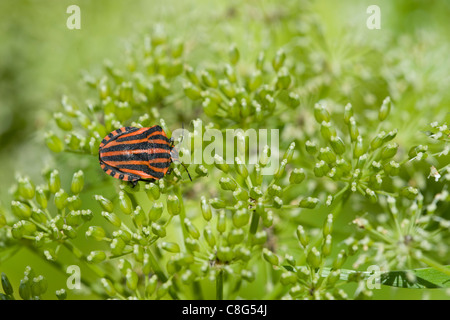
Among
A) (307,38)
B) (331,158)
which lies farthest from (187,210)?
(307,38)

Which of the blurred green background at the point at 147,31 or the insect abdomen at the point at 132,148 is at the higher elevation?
the blurred green background at the point at 147,31

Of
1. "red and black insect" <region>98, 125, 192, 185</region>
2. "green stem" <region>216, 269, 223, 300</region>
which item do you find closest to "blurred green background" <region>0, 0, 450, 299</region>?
"red and black insect" <region>98, 125, 192, 185</region>

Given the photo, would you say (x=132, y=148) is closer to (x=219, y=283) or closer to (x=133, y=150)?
(x=133, y=150)

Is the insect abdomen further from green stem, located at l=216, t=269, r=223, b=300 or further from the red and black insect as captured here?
green stem, located at l=216, t=269, r=223, b=300

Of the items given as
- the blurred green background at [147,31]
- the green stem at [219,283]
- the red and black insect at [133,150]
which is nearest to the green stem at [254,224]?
the green stem at [219,283]

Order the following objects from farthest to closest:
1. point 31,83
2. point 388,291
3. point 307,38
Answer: point 31,83
point 307,38
point 388,291

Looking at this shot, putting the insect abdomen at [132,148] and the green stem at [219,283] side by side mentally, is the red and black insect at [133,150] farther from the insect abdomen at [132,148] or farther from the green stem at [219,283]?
the green stem at [219,283]
